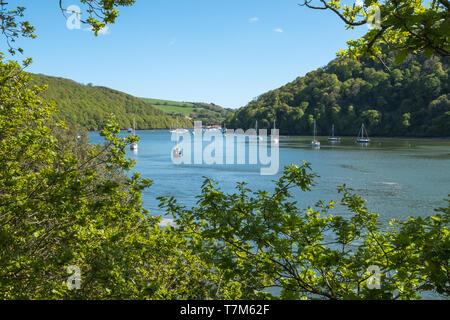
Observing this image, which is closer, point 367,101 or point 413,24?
point 413,24

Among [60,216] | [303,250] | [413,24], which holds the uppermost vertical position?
[413,24]

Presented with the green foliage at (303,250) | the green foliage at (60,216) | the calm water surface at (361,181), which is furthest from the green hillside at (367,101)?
the green foliage at (60,216)

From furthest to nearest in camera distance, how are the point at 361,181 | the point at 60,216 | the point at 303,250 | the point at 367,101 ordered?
the point at 367,101 < the point at 361,181 < the point at 60,216 < the point at 303,250

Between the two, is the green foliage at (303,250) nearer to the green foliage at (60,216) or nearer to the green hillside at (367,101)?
the green foliage at (60,216)

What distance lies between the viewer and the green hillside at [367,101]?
4678 inches

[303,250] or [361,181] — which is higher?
[303,250]

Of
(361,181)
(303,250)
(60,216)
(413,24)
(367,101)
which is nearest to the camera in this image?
(413,24)

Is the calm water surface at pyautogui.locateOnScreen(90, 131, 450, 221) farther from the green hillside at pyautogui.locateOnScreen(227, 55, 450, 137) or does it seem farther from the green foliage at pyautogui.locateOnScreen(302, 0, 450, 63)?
the green hillside at pyautogui.locateOnScreen(227, 55, 450, 137)

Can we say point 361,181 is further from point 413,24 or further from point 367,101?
point 367,101

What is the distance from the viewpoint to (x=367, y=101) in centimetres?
14212

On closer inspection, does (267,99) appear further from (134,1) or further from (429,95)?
(134,1)

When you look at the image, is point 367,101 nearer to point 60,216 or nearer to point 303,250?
point 303,250

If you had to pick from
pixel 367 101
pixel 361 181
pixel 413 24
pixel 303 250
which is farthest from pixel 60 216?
pixel 367 101
